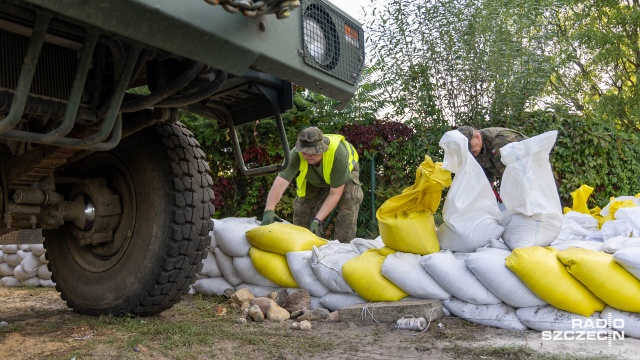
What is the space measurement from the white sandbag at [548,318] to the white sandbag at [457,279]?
14cm

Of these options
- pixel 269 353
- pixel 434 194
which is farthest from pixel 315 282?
pixel 269 353

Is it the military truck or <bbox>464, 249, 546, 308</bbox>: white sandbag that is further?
<bbox>464, 249, 546, 308</bbox>: white sandbag

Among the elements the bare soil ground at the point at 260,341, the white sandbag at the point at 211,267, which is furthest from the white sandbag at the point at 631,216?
the white sandbag at the point at 211,267

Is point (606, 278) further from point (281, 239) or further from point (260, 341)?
point (281, 239)

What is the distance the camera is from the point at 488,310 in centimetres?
243

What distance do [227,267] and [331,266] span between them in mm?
724

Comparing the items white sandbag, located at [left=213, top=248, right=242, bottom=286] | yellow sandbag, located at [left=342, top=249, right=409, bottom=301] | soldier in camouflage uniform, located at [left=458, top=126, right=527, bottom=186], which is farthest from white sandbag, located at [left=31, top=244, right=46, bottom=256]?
soldier in camouflage uniform, located at [left=458, top=126, right=527, bottom=186]

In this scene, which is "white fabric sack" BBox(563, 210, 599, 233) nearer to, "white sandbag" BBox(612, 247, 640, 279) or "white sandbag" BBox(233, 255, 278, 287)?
"white sandbag" BBox(612, 247, 640, 279)

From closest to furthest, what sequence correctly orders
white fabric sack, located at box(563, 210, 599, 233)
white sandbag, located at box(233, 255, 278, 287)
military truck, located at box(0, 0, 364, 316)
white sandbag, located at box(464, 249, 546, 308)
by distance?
military truck, located at box(0, 0, 364, 316), white sandbag, located at box(464, 249, 546, 308), white sandbag, located at box(233, 255, 278, 287), white fabric sack, located at box(563, 210, 599, 233)

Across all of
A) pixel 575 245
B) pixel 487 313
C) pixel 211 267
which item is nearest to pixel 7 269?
pixel 211 267

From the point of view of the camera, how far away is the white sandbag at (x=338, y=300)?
8.96 feet

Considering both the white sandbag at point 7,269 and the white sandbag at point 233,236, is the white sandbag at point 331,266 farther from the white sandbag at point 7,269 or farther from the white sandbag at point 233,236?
the white sandbag at point 7,269

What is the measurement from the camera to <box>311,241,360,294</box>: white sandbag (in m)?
2.78

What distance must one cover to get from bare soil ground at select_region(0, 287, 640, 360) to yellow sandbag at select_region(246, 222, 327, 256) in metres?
0.57
